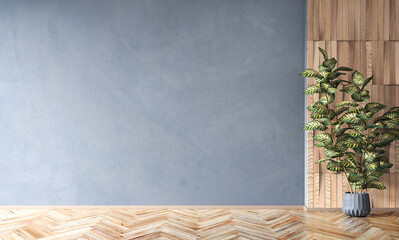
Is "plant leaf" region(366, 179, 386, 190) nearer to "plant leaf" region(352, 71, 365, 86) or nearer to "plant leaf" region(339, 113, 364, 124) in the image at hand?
"plant leaf" region(339, 113, 364, 124)

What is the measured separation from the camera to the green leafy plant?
3.16 metres

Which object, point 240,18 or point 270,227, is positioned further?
point 240,18

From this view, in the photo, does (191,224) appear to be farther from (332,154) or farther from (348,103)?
(348,103)

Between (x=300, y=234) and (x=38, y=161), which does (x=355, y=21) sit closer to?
(x=300, y=234)

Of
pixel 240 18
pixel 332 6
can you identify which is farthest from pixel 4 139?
pixel 332 6

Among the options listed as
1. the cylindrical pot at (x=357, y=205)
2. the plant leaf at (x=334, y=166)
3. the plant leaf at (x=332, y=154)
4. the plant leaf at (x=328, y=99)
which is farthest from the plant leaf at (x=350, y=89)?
the cylindrical pot at (x=357, y=205)

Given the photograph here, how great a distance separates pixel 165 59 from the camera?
363 centimetres

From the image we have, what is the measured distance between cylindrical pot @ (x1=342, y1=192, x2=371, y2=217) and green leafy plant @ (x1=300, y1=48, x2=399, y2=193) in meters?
0.07

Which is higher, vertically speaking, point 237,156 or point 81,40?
point 81,40

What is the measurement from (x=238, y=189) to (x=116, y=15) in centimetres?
245

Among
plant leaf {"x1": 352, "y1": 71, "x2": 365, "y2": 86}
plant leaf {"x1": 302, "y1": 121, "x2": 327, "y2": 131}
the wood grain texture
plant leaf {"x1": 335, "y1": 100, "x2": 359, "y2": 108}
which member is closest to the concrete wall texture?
the wood grain texture

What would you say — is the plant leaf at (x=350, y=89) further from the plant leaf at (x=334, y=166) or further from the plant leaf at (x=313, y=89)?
the plant leaf at (x=334, y=166)

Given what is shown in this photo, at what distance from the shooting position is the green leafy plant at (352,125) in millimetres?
3160

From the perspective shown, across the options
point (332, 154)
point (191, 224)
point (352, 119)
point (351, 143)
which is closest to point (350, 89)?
point (352, 119)
